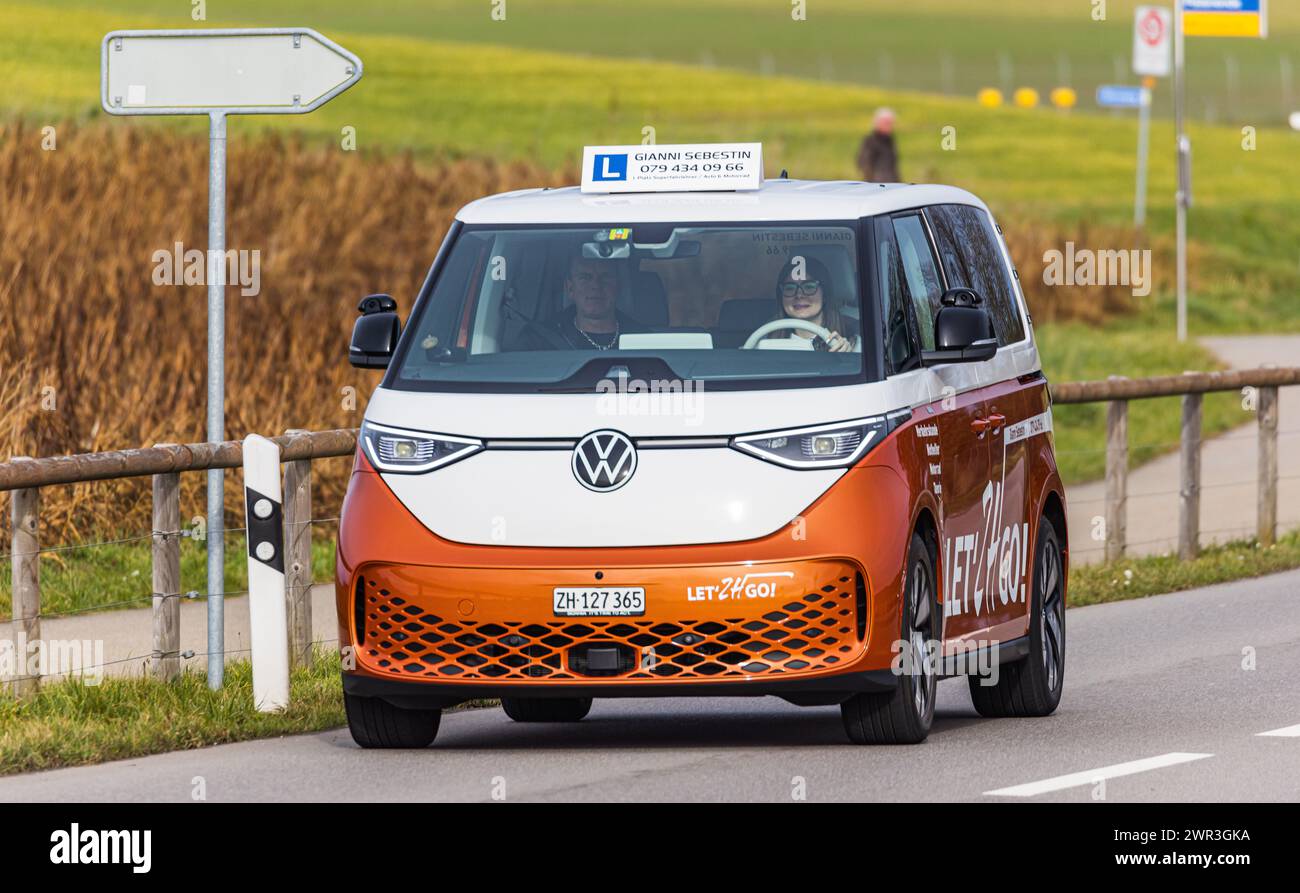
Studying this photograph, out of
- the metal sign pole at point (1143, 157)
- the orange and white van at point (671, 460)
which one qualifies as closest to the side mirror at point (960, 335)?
the orange and white van at point (671, 460)

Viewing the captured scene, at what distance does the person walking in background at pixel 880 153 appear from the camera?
39.8 metres

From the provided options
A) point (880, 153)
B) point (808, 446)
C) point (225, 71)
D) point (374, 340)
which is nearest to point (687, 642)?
point (808, 446)

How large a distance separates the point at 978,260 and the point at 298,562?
3.35 m

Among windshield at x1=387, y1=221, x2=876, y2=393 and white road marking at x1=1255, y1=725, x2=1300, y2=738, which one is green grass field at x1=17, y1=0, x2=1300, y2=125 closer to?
windshield at x1=387, y1=221, x2=876, y2=393

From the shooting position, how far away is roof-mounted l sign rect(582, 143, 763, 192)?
443 inches

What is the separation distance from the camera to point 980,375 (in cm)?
1166

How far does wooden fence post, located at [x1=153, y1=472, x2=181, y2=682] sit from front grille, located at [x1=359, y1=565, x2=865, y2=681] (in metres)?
2.52

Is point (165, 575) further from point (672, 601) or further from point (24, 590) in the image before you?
point (672, 601)

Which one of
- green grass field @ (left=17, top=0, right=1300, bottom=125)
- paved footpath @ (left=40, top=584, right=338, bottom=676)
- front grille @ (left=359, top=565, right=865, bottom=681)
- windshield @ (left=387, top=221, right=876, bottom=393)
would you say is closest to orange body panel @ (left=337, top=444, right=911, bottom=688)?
front grille @ (left=359, top=565, right=865, bottom=681)

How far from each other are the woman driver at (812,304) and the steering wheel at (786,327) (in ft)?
0.04

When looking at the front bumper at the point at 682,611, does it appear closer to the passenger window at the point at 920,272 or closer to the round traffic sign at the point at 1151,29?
the passenger window at the point at 920,272

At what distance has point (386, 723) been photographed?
10781mm

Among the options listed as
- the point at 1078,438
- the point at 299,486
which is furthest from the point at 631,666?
the point at 1078,438

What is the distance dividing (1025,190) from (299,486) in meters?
53.0
